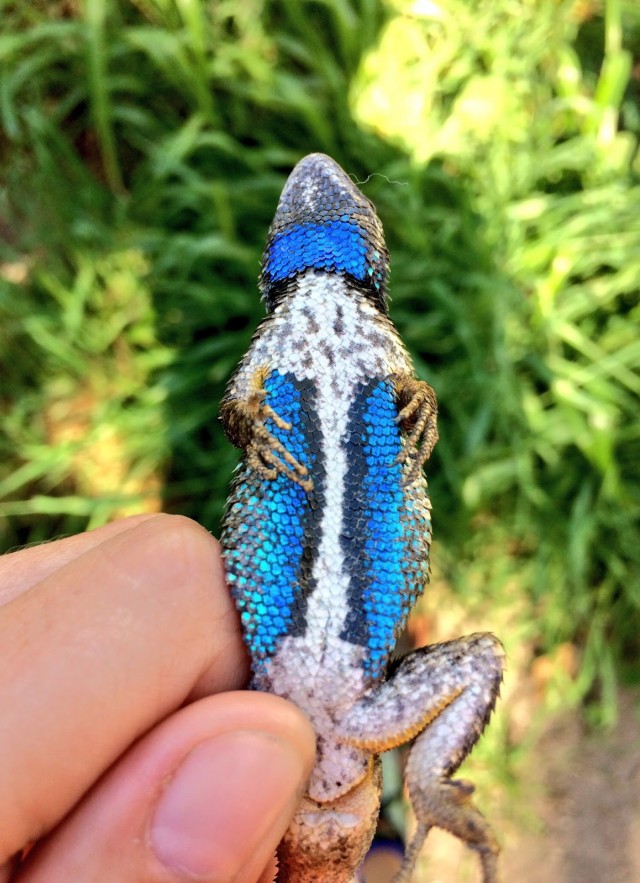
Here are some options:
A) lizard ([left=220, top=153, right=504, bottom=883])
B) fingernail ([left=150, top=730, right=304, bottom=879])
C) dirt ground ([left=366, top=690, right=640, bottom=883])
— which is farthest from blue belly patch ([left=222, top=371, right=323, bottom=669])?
dirt ground ([left=366, top=690, right=640, bottom=883])

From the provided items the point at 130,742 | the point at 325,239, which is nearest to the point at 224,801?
the point at 130,742

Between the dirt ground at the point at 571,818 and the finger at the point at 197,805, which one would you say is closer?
the finger at the point at 197,805

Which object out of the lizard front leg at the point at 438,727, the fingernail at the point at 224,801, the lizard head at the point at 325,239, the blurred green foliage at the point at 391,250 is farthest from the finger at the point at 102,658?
the blurred green foliage at the point at 391,250

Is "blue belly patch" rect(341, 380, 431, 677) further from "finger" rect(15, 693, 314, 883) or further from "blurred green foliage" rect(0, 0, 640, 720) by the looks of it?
"blurred green foliage" rect(0, 0, 640, 720)

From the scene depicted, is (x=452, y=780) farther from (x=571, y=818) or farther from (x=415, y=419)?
(x=571, y=818)

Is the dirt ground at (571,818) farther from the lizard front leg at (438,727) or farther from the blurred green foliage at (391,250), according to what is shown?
the lizard front leg at (438,727)

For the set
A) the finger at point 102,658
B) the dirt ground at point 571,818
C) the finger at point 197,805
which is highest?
the finger at point 102,658

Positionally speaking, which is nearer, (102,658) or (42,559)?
(102,658)
